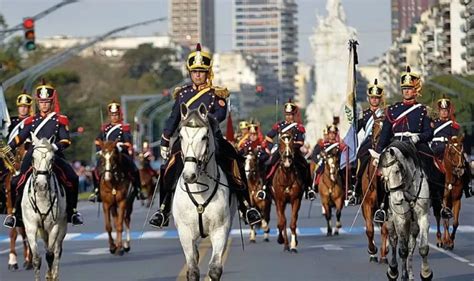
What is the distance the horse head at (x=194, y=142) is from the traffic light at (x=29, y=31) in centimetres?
2282

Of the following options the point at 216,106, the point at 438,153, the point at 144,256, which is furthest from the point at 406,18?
the point at 216,106

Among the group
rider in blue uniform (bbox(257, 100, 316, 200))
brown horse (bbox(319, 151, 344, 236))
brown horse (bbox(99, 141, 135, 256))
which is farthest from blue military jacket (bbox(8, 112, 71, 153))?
brown horse (bbox(319, 151, 344, 236))

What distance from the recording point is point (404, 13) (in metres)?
38.8

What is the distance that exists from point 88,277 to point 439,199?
528 cm

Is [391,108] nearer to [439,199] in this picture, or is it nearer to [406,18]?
[439,199]

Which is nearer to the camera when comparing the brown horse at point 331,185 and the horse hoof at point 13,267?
the horse hoof at point 13,267

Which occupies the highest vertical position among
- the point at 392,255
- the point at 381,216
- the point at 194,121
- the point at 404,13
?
the point at 404,13

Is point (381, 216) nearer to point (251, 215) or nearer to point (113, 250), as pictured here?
point (251, 215)

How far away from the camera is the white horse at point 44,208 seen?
69.3 feet

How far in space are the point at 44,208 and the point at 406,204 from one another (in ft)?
16.1

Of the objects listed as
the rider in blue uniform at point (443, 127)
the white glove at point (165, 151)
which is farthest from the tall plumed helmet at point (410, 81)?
the rider in blue uniform at point (443, 127)

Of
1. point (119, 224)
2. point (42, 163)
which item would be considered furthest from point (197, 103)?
point (119, 224)

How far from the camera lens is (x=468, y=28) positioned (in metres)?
49.9

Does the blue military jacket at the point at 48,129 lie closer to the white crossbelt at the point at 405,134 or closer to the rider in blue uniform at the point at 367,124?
the white crossbelt at the point at 405,134
